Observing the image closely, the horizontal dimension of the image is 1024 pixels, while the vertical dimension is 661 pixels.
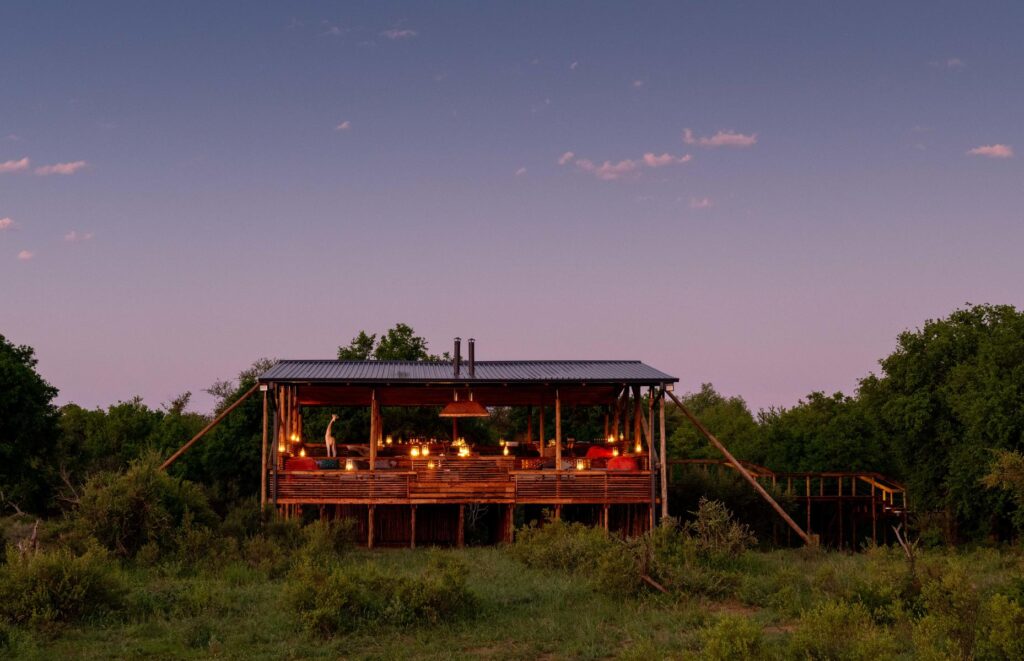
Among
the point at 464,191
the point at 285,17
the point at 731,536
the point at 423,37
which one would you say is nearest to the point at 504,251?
the point at 464,191

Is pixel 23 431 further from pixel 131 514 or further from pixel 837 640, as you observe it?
pixel 837 640

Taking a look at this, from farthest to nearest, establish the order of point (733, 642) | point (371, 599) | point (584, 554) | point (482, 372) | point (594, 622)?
point (482, 372), point (584, 554), point (371, 599), point (594, 622), point (733, 642)

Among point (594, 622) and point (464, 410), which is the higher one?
point (464, 410)

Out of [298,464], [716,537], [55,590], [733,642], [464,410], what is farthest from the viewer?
[298,464]

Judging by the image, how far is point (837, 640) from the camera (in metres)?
10.2

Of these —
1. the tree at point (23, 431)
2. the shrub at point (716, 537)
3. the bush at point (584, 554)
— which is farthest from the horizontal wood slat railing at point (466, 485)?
the tree at point (23, 431)

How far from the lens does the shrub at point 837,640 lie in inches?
353

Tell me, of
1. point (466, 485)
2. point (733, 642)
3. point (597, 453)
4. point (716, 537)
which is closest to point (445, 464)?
point (466, 485)

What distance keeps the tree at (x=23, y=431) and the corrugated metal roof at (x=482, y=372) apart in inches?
479

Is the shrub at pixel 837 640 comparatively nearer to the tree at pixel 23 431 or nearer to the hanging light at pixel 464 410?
the hanging light at pixel 464 410

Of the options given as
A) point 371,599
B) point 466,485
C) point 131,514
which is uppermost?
point 466,485

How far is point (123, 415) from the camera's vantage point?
48.2 m

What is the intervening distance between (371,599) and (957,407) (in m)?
20.5

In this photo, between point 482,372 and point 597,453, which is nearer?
point 482,372
